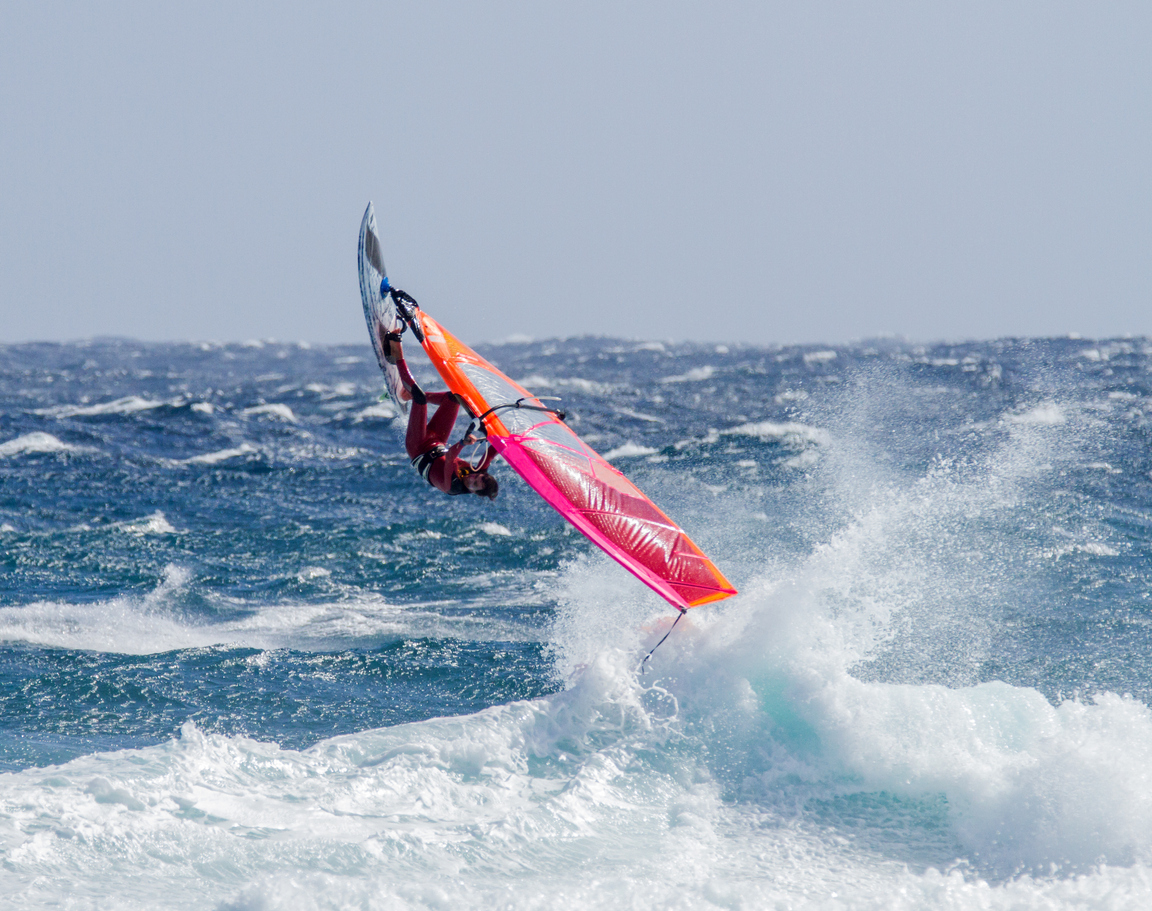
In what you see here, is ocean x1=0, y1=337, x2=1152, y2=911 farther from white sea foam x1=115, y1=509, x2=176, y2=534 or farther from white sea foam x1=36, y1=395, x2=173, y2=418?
white sea foam x1=36, y1=395, x2=173, y2=418

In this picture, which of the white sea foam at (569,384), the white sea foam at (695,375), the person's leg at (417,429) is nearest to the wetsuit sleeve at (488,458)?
the person's leg at (417,429)

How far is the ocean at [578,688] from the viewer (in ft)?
20.4

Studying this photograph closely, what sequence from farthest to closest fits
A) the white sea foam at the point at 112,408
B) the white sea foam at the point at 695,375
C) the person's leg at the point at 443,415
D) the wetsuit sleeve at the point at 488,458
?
the white sea foam at the point at 695,375 < the white sea foam at the point at 112,408 < the person's leg at the point at 443,415 < the wetsuit sleeve at the point at 488,458

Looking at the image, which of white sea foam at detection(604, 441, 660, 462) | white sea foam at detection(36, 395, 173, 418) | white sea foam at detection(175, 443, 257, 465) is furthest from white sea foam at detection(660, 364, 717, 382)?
white sea foam at detection(175, 443, 257, 465)

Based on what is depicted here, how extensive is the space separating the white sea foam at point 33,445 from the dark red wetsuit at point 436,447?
14.4 m

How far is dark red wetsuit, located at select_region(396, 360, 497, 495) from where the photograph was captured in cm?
863

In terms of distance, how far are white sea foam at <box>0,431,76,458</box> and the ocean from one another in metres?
1.49

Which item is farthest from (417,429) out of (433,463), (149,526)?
(149,526)

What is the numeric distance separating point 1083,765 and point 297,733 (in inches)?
233

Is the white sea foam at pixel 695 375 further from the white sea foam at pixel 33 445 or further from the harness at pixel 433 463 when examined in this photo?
the harness at pixel 433 463

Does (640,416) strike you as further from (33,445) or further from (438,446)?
(438,446)

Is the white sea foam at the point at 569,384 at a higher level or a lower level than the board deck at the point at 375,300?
lower

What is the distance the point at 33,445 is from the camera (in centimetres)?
2062

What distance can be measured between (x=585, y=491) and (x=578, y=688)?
1.90 meters
